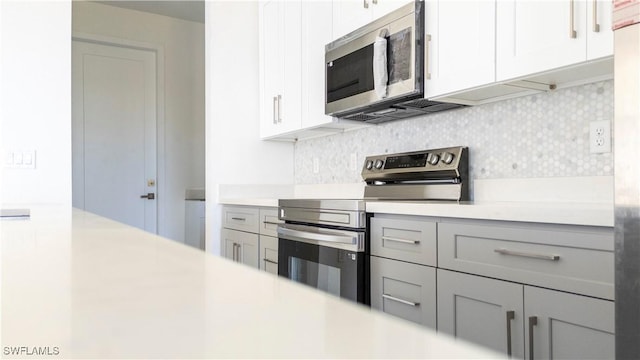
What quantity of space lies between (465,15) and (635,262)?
3.95 feet

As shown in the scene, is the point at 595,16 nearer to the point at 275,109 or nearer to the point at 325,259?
the point at 325,259

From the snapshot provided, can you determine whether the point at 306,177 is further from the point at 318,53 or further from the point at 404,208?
the point at 404,208

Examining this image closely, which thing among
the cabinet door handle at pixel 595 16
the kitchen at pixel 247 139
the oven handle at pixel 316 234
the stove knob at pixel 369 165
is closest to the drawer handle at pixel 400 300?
the oven handle at pixel 316 234

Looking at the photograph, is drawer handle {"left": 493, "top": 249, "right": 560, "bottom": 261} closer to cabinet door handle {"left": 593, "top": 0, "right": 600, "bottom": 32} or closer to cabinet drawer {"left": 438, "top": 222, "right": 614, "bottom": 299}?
cabinet drawer {"left": 438, "top": 222, "right": 614, "bottom": 299}

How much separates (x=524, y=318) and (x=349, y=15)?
71.3 inches

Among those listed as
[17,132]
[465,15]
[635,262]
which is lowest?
[635,262]

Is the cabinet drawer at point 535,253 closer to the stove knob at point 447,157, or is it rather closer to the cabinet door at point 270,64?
the stove knob at point 447,157

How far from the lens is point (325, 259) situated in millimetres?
2258

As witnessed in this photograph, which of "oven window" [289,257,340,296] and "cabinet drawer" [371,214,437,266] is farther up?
"cabinet drawer" [371,214,437,266]

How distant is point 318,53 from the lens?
9.53 ft

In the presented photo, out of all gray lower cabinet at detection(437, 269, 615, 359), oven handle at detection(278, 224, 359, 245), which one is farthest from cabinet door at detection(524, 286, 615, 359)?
oven handle at detection(278, 224, 359, 245)

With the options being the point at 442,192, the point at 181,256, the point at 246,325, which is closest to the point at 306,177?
the point at 442,192

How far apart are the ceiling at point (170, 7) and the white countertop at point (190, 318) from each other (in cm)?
432

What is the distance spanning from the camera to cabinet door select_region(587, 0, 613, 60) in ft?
4.85
